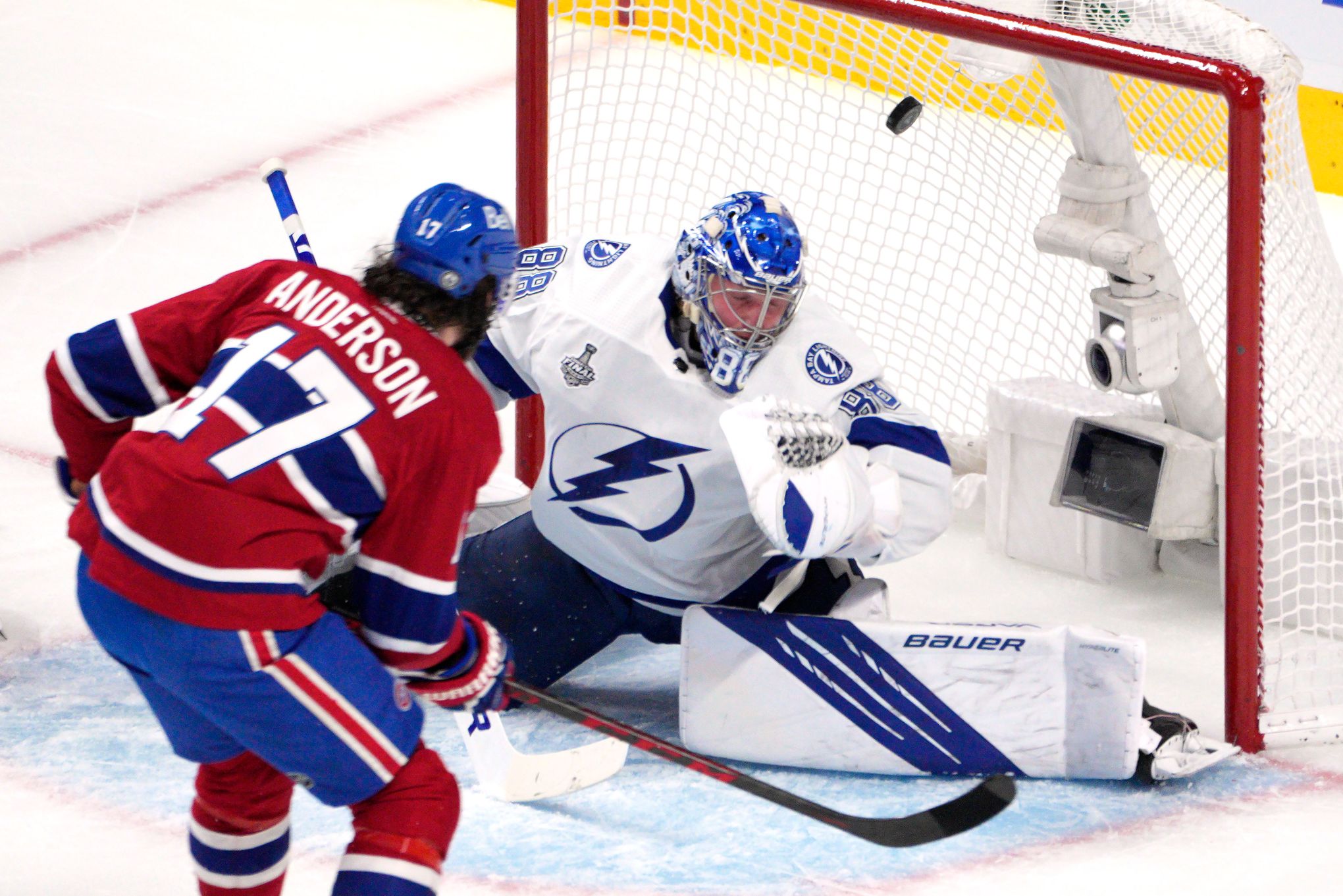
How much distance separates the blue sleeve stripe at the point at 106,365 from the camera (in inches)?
70.2

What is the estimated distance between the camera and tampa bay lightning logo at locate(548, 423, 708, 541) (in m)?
2.47

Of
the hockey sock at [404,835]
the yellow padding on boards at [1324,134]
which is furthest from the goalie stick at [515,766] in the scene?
the yellow padding on boards at [1324,134]

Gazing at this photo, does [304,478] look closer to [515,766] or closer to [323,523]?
[323,523]

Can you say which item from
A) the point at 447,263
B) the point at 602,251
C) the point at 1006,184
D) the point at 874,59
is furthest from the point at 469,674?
the point at 1006,184

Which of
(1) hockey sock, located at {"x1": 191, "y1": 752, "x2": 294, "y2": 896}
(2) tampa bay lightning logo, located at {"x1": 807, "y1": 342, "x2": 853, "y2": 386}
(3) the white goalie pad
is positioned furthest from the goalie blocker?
(1) hockey sock, located at {"x1": 191, "y1": 752, "x2": 294, "y2": 896}

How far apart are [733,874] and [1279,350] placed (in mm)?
1198

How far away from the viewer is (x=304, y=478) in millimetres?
1560

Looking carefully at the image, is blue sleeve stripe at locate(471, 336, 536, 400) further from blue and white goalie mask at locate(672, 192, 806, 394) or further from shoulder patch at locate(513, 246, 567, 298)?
blue and white goalie mask at locate(672, 192, 806, 394)

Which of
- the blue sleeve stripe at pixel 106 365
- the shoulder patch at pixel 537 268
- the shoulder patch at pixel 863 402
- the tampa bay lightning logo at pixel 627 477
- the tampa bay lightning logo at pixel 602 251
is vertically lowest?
the tampa bay lightning logo at pixel 627 477

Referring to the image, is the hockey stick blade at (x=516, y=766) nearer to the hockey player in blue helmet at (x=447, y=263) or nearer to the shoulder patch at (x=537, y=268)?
the shoulder patch at (x=537, y=268)

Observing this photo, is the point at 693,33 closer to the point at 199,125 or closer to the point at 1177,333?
the point at 1177,333

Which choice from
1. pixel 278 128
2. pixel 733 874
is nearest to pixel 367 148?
pixel 278 128

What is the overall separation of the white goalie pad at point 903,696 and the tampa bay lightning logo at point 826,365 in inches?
14.7

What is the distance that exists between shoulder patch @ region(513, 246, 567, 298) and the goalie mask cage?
0.19 meters
